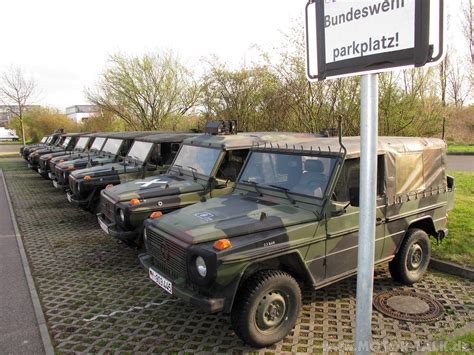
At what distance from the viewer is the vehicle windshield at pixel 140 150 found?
8414 millimetres

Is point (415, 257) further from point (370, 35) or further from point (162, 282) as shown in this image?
point (370, 35)

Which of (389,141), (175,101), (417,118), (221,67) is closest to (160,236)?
(389,141)

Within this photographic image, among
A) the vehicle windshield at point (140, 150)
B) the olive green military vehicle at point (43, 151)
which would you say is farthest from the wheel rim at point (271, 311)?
the olive green military vehicle at point (43, 151)

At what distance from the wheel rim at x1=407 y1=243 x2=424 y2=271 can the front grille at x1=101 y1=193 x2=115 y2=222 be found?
4310 mm

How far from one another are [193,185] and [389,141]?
2984 millimetres

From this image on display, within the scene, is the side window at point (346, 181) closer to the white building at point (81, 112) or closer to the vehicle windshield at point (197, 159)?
the vehicle windshield at point (197, 159)

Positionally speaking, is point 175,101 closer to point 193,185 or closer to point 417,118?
point 417,118

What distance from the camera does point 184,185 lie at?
6.19m

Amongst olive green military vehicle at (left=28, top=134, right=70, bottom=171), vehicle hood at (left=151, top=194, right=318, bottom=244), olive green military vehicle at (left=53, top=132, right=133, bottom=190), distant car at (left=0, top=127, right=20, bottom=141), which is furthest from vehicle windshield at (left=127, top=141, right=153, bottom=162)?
distant car at (left=0, top=127, right=20, bottom=141)

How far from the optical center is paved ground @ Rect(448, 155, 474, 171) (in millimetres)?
15531

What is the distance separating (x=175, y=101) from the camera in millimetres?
23500

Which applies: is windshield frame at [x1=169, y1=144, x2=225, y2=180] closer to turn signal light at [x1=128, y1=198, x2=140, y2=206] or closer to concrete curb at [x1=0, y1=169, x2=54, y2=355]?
turn signal light at [x1=128, y1=198, x2=140, y2=206]

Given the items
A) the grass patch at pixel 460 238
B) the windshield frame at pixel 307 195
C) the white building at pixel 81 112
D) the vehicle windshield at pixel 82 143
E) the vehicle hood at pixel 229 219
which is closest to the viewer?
the vehicle hood at pixel 229 219

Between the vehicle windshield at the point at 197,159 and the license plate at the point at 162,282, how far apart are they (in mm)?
2397
